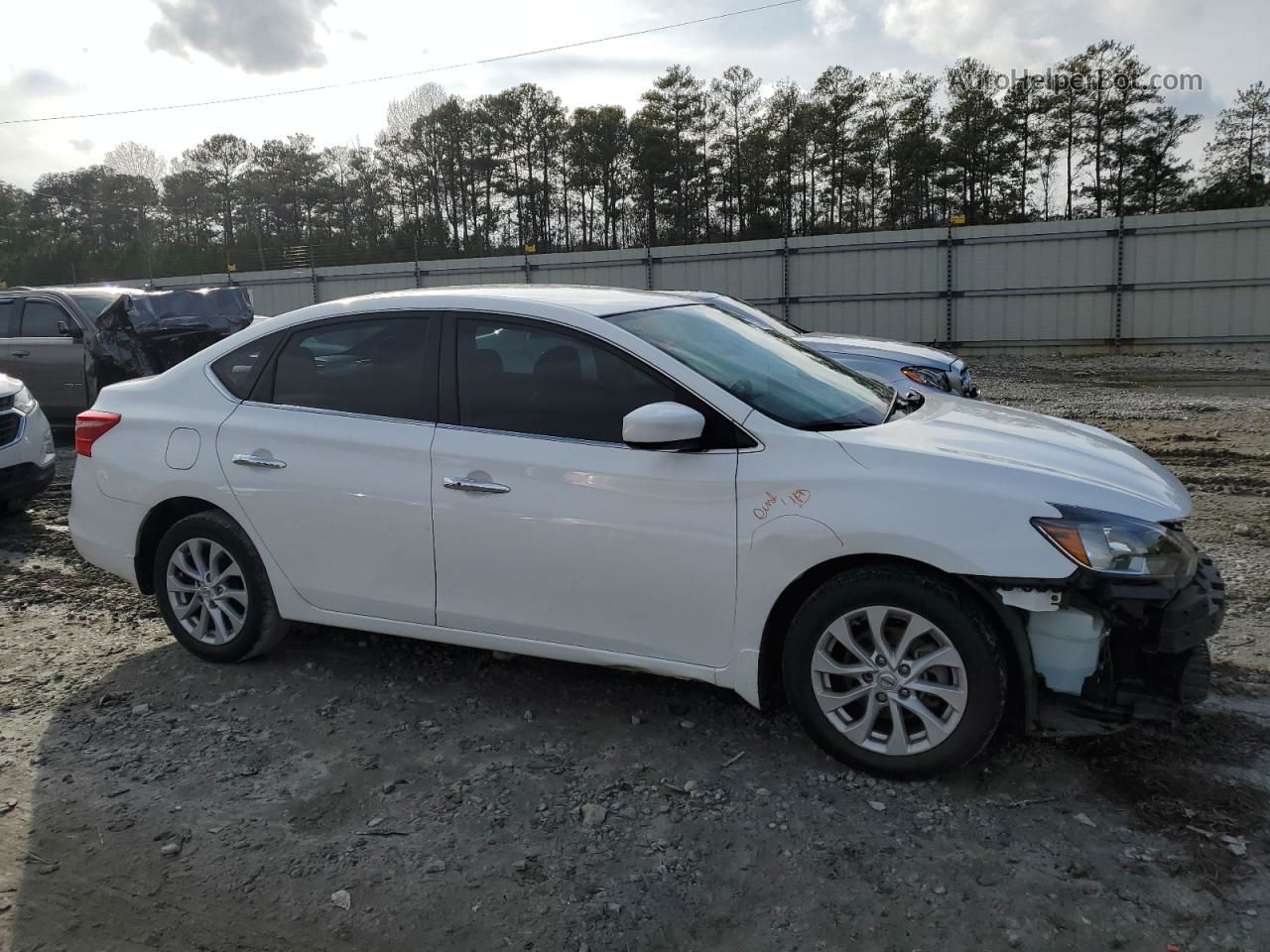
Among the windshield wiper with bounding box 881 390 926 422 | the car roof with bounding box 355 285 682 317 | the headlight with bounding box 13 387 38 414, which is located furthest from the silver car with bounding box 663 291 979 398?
the headlight with bounding box 13 387 38 414

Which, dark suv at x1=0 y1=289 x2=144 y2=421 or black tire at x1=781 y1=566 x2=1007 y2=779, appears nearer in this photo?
black tire at x1=781 y1=566 x2=1007 y2=779

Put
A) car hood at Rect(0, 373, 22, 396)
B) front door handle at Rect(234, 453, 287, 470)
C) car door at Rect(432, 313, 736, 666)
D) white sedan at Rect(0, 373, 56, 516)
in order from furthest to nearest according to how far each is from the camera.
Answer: car hood at Rect(0, 373, 22, 396) < white sedan at Rect(0, 373, 56, 516) < front door handle at Rect(234, 453, 287, 470) < car door at Rect(432, 313, 736, 666)

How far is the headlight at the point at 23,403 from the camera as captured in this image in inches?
300

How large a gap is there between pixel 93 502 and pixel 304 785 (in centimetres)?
211

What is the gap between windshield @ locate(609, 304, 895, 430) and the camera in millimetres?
3691

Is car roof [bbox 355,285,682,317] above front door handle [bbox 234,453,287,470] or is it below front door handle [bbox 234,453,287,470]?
above

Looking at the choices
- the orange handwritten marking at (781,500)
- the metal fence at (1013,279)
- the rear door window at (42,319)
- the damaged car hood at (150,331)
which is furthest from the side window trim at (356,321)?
the metal fence at (1013,279)

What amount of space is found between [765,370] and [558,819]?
1874 mm

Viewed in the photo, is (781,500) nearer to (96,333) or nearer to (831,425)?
(831,425)

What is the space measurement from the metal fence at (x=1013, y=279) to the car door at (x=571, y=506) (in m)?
18.8

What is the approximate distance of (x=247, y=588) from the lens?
176 inches

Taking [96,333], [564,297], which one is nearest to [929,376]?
[564,297]

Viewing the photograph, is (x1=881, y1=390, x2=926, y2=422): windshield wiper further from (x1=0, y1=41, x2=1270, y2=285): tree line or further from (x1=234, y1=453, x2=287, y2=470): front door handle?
(x1=0, y1=41, x2=1270, y2=285): tree line

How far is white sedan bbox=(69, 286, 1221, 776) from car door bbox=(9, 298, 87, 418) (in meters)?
7.28
